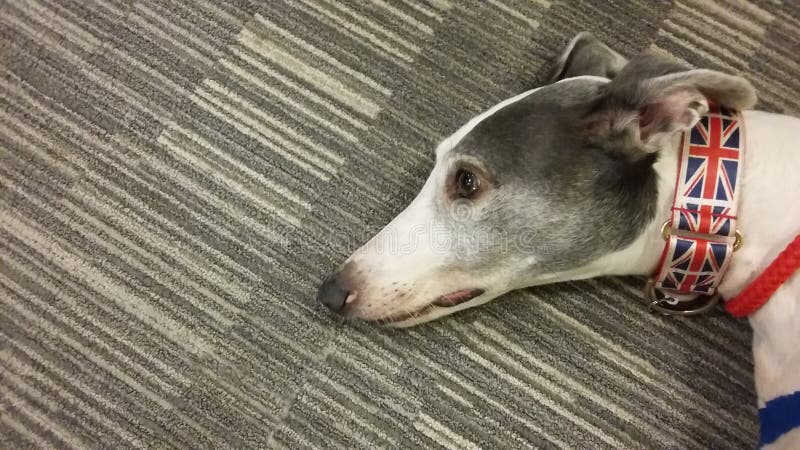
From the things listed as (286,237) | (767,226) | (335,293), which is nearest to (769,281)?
(767,226)

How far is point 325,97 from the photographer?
1.92 m

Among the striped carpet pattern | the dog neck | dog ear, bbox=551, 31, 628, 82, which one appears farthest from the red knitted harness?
dog ear, bbox=551, 31, 628, 82

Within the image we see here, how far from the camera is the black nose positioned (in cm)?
150

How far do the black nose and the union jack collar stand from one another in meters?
0.77

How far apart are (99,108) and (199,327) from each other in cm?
77

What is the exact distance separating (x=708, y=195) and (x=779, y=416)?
0.53 meters

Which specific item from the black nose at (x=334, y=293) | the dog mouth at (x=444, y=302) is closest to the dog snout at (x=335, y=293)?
the black nose at (x=334, y=293)

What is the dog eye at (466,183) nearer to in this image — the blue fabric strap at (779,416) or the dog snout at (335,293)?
the dog snout at (335,293)

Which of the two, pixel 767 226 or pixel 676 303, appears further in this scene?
pixel 676 303

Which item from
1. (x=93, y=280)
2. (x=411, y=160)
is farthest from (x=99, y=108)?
(x=411, y=160)

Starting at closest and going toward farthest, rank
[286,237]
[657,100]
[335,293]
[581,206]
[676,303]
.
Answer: [657,100] < [581,206] < [335,293] < [676,303] < [286,237]

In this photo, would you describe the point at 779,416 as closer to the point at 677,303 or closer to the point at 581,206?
the point at 677,303

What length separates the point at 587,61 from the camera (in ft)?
5.22

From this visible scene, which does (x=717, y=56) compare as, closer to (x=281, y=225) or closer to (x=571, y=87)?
(x=571, y=87)
